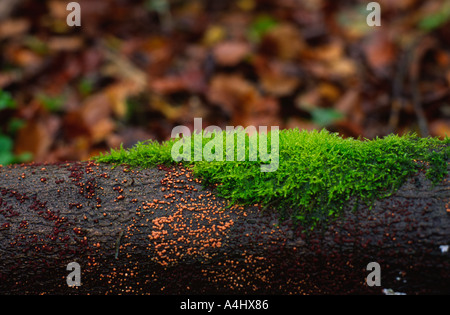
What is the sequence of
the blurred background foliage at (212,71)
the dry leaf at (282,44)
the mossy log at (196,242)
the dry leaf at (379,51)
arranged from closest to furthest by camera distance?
the mossy log at (196,242) → the blurred background foliage at (212,71) → the dry leaf at (379,51) → the dry leaf at (282,44)

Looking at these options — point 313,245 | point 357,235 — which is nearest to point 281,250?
point 313,245

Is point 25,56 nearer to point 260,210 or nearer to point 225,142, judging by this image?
point 225,142

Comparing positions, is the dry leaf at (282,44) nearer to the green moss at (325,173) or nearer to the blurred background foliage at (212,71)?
the blurred background foliage at (212,71)

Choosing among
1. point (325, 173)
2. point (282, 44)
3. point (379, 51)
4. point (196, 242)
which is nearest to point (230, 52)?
point (282, 44)

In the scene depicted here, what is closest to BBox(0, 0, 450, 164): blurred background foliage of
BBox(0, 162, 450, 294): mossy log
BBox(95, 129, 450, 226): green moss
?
BBox(0, 162, 450, 294): mossy log

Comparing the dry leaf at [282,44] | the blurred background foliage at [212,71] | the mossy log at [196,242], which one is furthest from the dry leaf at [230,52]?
the mossy log at [196,242]

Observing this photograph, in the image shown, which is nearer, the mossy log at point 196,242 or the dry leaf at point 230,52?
the mossy log at point 196,242

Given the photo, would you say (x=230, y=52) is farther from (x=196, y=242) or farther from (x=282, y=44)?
(x=196, y=242)
